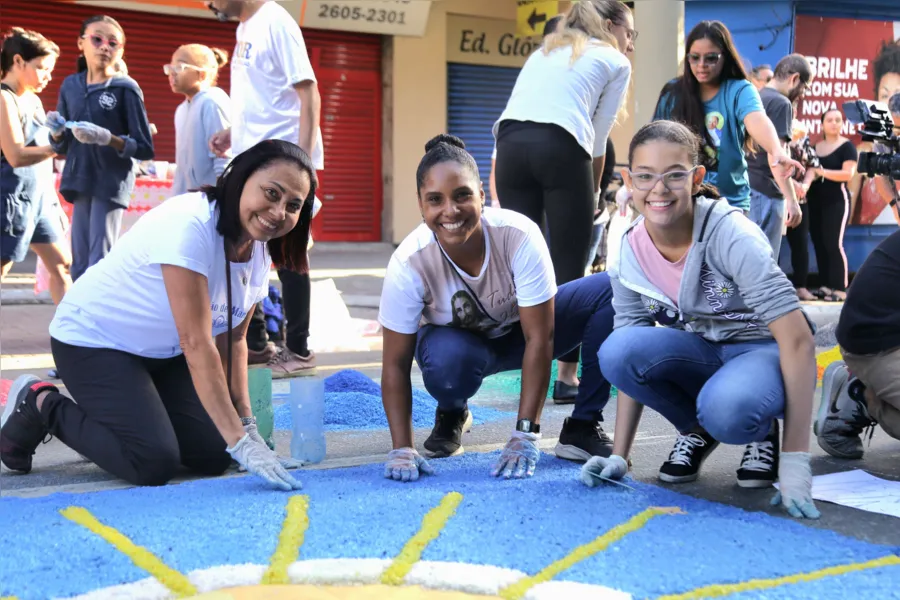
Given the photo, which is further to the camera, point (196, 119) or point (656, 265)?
point (196, 119)

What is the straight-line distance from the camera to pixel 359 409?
395 cm

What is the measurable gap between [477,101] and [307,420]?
34.4 ft

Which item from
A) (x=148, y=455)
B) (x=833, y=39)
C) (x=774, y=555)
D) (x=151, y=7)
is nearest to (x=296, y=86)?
(x=148, y=455)

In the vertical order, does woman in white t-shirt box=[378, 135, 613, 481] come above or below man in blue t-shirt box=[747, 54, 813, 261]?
below

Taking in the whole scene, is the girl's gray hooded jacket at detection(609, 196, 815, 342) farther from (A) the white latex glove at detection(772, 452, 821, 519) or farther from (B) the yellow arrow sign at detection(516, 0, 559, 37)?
(B) the yellow arrow sign at detection(516, 0, 559, 37)

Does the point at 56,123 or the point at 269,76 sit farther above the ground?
the point at 269,76

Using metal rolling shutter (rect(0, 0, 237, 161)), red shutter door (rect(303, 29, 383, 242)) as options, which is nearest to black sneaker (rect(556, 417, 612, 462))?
metal rolling shutter (rect(0, 0, 237, 161))

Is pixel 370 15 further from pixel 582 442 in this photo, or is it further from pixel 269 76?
pixel 582 442

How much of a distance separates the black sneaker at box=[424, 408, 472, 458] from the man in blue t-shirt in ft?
5.93

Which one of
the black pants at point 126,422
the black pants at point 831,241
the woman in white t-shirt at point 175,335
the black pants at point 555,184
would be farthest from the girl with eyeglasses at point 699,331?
the black pants at point 831,241

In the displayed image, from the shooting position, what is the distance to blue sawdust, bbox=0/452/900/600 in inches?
83.2

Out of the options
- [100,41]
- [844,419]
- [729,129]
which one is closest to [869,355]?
[844,419]

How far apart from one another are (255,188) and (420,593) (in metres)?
1.23

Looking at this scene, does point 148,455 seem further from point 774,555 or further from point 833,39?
point 833,39
